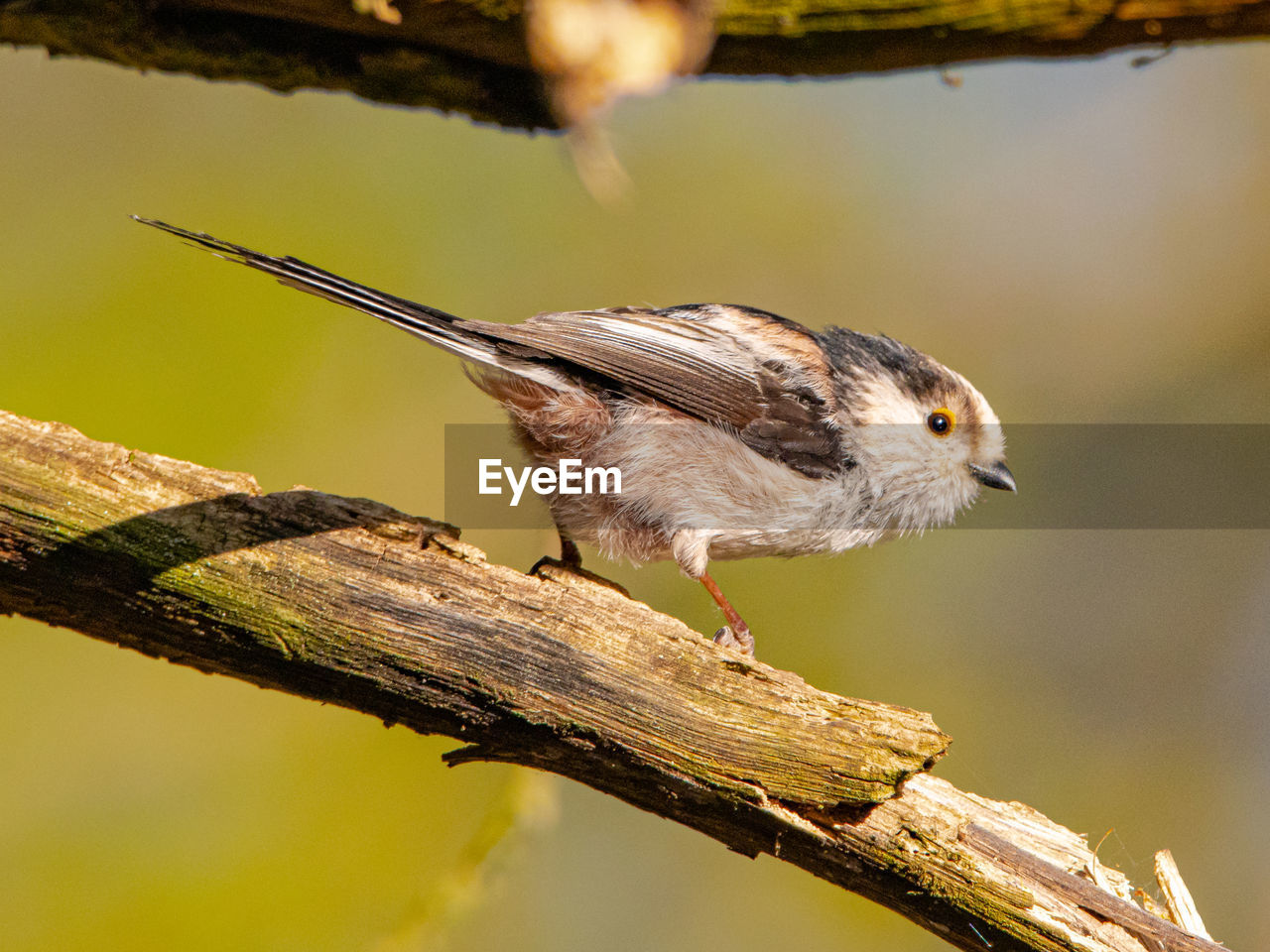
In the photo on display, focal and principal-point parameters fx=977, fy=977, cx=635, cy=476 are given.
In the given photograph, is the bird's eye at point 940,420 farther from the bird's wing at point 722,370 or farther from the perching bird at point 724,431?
the bird's wing at point 722,370

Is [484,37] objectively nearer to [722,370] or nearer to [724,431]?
[722,370]

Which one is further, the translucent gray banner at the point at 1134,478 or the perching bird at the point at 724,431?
the translucent gray banner at the point at 1134,478

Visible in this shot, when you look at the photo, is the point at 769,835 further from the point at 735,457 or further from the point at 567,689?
the point at 735,457

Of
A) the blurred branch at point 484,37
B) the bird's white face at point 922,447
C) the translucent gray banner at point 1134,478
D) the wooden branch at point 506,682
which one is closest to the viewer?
the wooden branch at point 506,682

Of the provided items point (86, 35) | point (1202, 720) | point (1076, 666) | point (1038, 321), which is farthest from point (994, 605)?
point (86, 35)

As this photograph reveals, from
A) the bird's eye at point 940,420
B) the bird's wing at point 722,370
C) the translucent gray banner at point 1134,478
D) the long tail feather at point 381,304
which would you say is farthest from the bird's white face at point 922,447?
the translucent gray banner at point 1134,478

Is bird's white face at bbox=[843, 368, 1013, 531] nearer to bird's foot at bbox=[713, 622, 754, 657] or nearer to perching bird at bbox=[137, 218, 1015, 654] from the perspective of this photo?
perching bird at bbox=[137, 218, 1015, 654]
